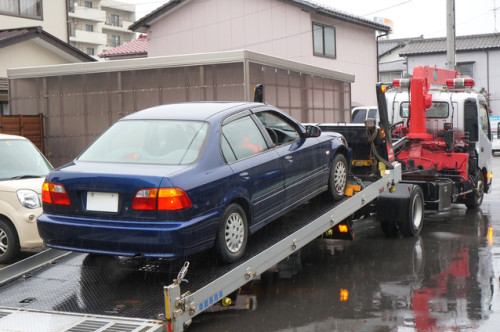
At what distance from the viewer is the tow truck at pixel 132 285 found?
4.62 metres

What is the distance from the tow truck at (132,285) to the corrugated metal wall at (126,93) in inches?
284

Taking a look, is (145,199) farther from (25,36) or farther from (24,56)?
(24,56)

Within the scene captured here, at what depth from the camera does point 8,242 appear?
25.7 ft

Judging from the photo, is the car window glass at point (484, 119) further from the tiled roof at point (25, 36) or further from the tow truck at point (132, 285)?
the tiled roof at point (25, 36)

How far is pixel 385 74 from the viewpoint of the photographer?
4894 centimetres

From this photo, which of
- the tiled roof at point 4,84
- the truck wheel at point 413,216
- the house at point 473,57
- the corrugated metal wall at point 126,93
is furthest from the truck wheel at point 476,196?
the house at point 473,57

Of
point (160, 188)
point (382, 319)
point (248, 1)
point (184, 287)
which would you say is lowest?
point (382, 319)

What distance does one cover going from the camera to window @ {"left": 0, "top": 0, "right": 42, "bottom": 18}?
2150 cm

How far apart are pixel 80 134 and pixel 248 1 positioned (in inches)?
494

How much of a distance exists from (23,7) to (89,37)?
48.2 metres

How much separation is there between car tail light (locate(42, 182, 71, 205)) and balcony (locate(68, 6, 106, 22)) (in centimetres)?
6637

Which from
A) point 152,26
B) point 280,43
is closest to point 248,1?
point 280,43

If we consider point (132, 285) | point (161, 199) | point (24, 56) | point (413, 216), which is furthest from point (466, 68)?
point (161, 199)

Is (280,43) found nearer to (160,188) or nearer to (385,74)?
(160,188)
